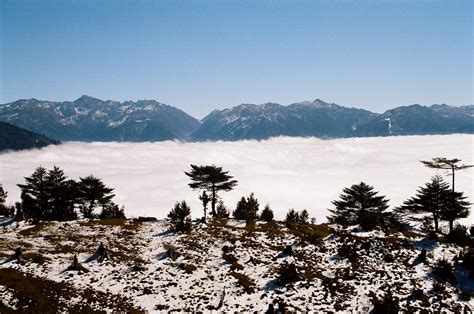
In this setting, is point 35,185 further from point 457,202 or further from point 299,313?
point 457,202

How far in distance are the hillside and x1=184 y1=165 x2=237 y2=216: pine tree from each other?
65.9ft

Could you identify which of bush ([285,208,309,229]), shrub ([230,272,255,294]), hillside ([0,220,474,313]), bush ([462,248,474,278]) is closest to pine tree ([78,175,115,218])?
hillside ([0,220,474,313])

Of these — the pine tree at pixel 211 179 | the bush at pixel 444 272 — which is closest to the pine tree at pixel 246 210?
the pine tree at pixel 211 179

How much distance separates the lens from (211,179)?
67.3 m

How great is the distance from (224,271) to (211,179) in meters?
33.9

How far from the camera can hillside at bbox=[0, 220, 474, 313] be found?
91.4ft

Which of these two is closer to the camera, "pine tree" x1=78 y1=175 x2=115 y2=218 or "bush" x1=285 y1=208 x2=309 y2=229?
"bush" x1=285 y1=208 x2=309 y2=229

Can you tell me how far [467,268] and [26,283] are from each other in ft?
127

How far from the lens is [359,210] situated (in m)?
70.0

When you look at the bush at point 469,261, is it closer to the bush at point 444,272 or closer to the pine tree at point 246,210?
the bush at point 444,272

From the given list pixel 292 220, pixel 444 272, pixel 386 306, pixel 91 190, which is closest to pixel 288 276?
pixel 386 306

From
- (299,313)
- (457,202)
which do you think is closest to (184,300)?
(299,313)

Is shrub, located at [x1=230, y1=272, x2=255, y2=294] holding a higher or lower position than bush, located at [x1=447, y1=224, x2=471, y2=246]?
lower

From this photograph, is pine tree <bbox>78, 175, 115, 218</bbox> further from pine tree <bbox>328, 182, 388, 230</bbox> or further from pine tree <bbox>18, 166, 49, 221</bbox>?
pine tree <bbox>328, 182, 388, 230</bbox>
